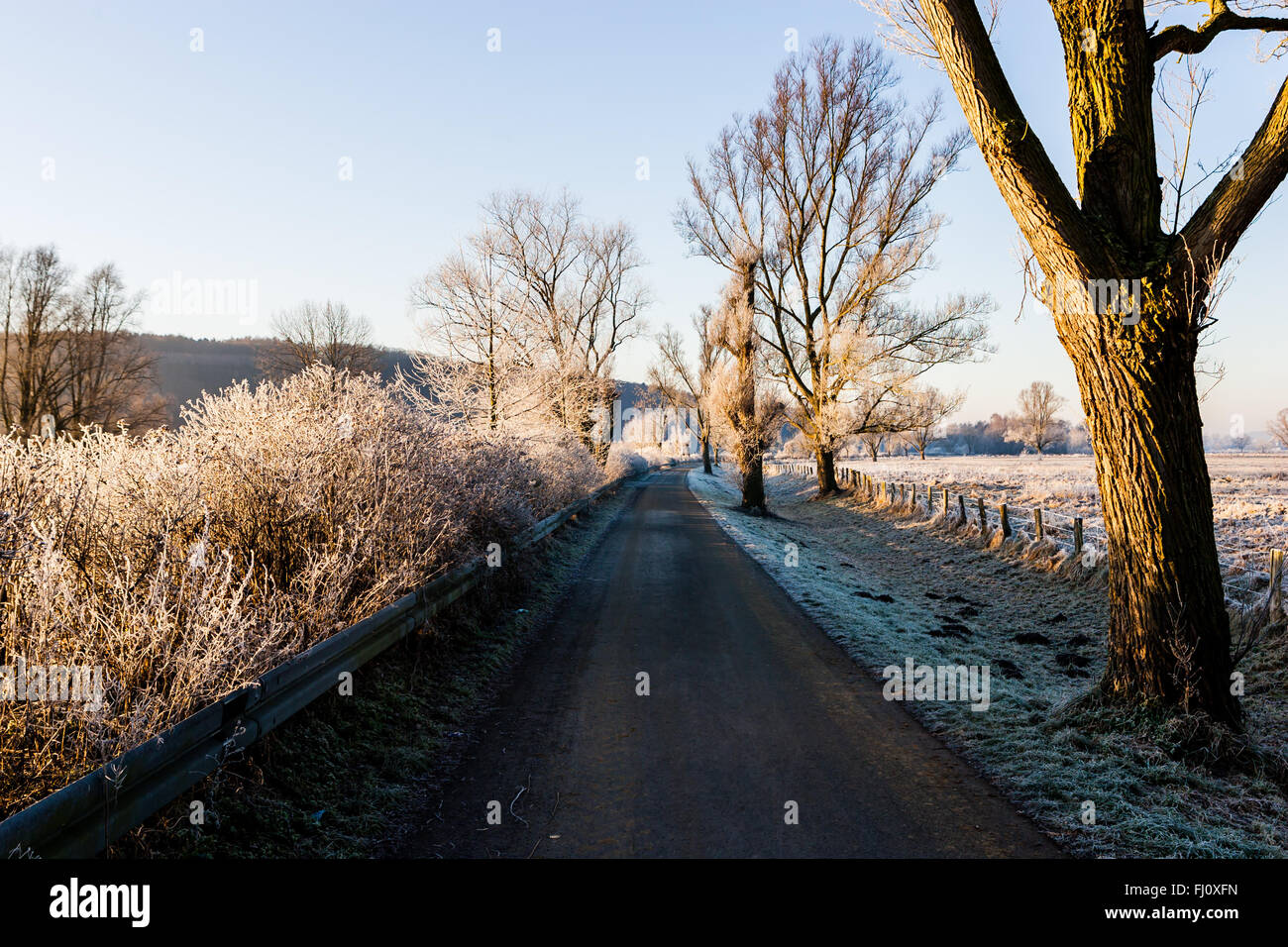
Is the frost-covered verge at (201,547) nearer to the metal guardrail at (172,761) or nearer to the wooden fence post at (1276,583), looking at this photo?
the metal guardrail at (172,761)

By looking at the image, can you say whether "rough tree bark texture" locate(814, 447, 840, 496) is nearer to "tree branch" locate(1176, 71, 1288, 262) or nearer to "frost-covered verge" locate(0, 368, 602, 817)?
"frost-covered verge" locate(0, 368, 602, 817)

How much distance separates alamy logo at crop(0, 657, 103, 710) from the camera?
3117 millimetres

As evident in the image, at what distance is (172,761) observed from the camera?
322cm

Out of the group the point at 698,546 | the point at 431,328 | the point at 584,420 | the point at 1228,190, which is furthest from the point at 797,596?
the point at 584,420

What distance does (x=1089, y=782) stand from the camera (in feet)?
14.9

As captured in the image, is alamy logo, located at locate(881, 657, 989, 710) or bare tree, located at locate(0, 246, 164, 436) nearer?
alamy logo, located at locate(881, 657, 989, 710)

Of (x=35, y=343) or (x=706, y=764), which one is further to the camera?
(x=35, y=343)

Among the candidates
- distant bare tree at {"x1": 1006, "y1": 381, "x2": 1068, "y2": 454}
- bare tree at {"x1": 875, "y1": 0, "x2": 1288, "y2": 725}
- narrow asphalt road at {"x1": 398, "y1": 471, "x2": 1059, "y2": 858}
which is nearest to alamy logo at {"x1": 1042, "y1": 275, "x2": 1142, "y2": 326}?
bare tree at {"x1": 875, "y1": 0, "x2": 1288, "y2": 725}

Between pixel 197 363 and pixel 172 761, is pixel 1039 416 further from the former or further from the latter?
pixel 197 363

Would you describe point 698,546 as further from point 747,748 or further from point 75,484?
point 75,484

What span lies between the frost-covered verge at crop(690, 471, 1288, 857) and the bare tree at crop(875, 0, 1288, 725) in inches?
23.3

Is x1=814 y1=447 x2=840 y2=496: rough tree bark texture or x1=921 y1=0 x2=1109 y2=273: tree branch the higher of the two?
x1=921 y1=0 x2=1109 y2=273: tree branch

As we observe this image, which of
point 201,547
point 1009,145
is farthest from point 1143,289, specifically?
point 201,547
